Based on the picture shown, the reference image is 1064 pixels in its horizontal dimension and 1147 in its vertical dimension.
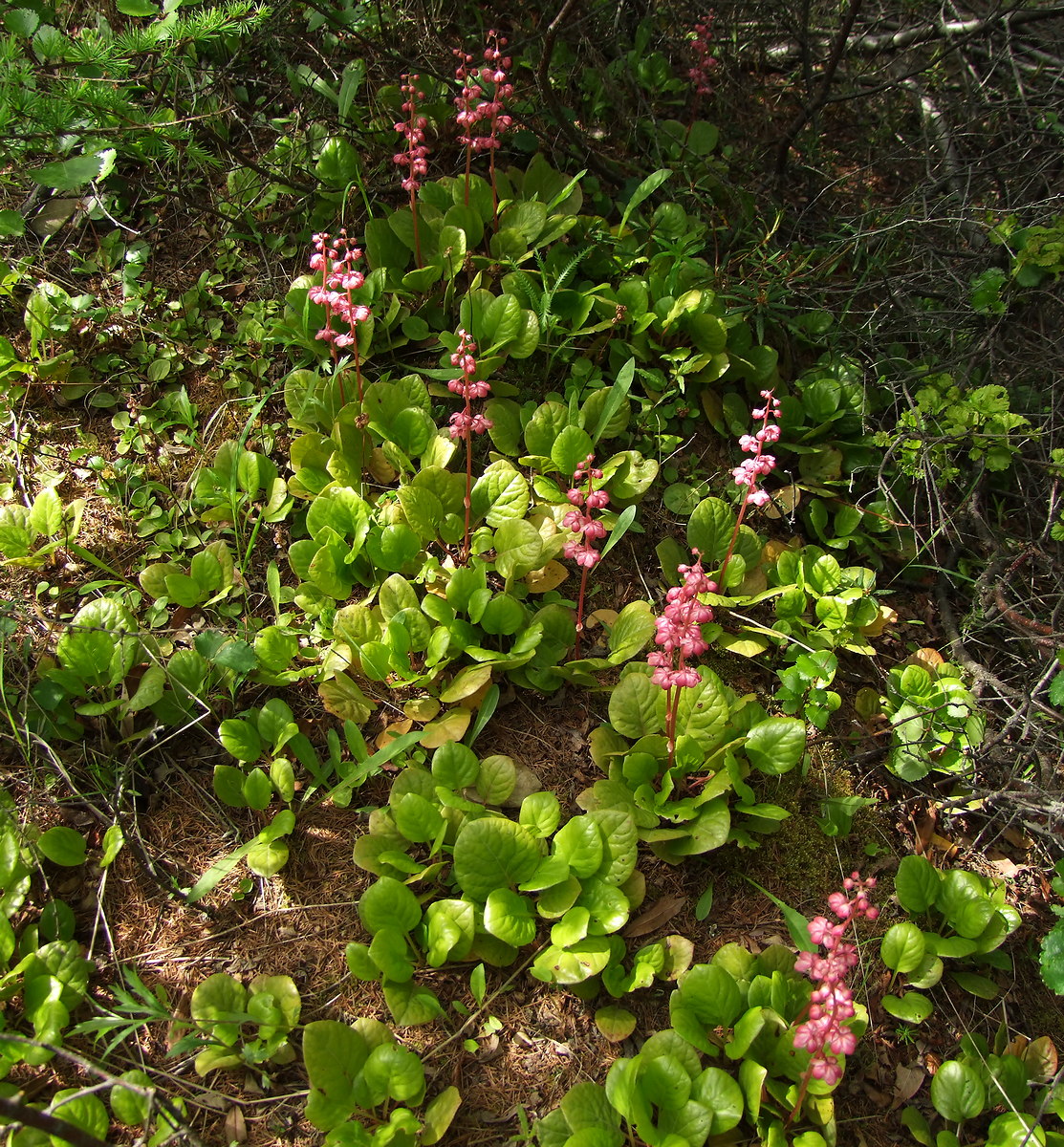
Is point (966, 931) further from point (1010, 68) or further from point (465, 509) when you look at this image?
point (1010, 68)

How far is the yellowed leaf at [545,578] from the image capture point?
2773mm

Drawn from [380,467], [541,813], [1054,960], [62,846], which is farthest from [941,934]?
[62,846]

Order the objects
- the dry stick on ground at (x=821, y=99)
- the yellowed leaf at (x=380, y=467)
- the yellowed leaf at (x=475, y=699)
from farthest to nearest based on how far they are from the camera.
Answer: the dry stick on ground at (x=821, y=99)
the yellowed leaf at (x=380, y=467)
the yellowed leaf at (x=475, y=699)

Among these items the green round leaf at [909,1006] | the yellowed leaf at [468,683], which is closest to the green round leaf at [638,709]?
the yellowed leaf at [468,683]

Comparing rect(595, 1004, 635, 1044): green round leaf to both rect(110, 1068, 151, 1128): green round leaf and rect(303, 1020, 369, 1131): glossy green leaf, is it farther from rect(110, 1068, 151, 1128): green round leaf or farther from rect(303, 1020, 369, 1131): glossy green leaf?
rect(110, 1068, 151, 1128): green round leaf

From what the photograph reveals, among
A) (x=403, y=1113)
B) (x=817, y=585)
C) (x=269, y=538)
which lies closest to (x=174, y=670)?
(x=269, y=538)

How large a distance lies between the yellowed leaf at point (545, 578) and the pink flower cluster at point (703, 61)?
2.48 metres

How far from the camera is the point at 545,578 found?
277 cm

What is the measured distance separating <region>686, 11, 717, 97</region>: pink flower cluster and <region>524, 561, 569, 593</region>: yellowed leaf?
248cm

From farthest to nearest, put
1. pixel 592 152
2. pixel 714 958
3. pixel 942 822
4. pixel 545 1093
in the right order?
pixel 592 152 → pixel 942 822 → pixel 714 958 → pixel 545 1093

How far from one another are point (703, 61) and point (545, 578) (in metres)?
2.75

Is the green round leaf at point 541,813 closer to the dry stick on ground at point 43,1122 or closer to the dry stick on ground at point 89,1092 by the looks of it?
the dry stick on ground at point 89,1092

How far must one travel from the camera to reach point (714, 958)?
216cm

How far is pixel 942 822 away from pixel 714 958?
100 centimetres
